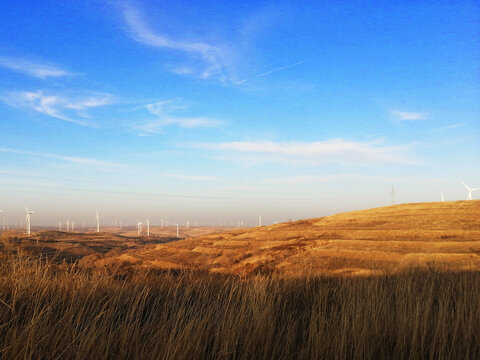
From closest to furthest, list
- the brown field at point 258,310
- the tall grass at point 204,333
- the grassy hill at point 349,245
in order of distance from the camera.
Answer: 1. the tall grass at point 204,333
2. the brown field at point 258,310
3. the grassy hill at point 349,245

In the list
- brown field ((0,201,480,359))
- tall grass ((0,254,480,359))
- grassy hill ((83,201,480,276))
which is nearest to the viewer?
tall grass ((0,254,480,359))

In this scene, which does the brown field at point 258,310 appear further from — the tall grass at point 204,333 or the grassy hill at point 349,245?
the grassy hill at point 349,245

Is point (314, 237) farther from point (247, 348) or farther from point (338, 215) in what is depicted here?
point (247, 348)

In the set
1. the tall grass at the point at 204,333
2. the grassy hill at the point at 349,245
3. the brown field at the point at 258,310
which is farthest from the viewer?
the grassy hill at the point at 349,245

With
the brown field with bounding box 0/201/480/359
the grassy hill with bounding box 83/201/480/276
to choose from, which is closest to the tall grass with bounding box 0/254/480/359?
the brown field with bounding box 0/201/480/359

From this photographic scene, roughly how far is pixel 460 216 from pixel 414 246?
5.55 meters

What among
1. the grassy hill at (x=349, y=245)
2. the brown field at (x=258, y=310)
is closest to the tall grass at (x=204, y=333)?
the brown field at (x=258, y=310)

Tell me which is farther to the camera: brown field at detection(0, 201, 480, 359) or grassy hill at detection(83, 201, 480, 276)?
grassy hill at detection(83, 201, 480, 276)

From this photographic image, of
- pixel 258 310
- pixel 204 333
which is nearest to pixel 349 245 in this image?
pixel 258 310

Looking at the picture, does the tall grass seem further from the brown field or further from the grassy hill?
the grassy hill

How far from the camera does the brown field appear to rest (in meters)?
3.28

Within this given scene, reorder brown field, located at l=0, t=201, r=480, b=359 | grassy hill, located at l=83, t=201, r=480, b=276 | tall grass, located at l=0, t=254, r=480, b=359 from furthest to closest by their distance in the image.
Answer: grassy hill, located at l=83, t=201, r=480, b=276, brown field, located at l=0, t=201, r=480, b=359, tall grass, located at l=0, t=254, r=480, b=359

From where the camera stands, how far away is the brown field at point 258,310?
3.28 metres

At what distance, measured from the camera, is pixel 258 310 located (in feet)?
14.0
